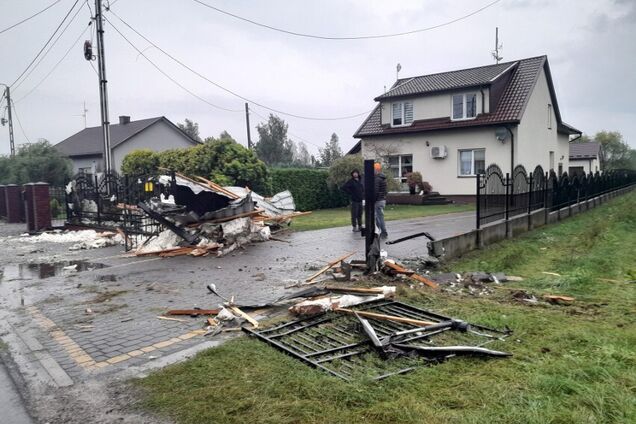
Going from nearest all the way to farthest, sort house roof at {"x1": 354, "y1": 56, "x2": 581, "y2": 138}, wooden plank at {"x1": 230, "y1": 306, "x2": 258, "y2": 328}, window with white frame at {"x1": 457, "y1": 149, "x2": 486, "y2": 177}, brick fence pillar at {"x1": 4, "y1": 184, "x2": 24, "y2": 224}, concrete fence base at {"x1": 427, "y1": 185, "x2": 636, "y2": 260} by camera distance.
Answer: wooden plank at {"x1": 230, "y1": 306, "x2": 258, "y2": 328}, concrete fence base at {"x1": 427, "y1": 185, "x2": 636, "y2": 260}, brick fence pillar at {"x1": 4, "y1": 184, "x2": 24, "y2": 224}, house roof at {"x1": 354, "y1": 56, "x2": 581, "y2": 138}, window with white frame at {"x1": 457, "y1": 149, "x2": 486, "y2": 177}

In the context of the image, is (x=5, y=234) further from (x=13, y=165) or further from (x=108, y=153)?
(x=13, y=165)

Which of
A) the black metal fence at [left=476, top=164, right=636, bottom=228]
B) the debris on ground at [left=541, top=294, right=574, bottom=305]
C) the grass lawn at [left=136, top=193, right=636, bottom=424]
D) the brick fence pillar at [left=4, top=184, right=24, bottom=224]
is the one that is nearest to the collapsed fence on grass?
the black metal fence at [left=476, top=164, right=636, bottom=228]

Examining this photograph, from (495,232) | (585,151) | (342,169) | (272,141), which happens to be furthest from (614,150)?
(495,232)

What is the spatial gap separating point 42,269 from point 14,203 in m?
15.1

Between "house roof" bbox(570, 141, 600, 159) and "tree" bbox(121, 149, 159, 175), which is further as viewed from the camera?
"house roof" bbox(570, 141, 600, 159)

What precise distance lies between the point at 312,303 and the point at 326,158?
155 ft

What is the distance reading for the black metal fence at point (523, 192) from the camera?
39.3 ft

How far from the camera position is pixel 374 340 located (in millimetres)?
4637

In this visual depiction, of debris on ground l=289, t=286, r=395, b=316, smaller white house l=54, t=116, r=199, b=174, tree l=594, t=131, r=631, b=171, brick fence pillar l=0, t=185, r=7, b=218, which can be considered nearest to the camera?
debris on ground l=289, t=286, r=395, b=316

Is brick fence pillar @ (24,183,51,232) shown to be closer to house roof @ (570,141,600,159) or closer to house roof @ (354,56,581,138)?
house roof @ (354,56,581,138)

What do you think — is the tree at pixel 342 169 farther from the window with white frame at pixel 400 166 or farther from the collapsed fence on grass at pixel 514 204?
the collapsed fence on grass at pixel 514 204

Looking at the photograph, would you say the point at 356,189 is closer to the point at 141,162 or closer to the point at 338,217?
the point at 338,217

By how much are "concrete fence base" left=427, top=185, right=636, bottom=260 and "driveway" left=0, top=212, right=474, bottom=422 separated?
745 mm

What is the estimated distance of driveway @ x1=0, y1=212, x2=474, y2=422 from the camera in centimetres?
484
